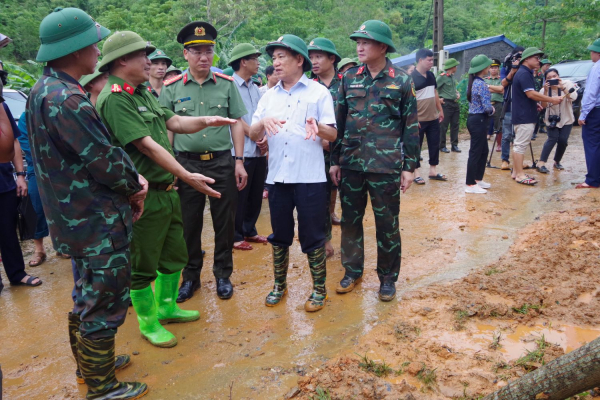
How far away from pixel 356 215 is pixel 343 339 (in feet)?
3.85

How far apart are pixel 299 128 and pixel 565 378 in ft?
7.73

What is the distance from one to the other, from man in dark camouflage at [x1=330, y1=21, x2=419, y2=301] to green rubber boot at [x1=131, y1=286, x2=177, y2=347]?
4.95 ft

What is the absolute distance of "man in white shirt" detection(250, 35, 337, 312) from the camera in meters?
3.47

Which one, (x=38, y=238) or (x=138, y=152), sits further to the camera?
(x=38, y=238)

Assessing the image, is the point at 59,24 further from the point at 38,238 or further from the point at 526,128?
the point at 526,128

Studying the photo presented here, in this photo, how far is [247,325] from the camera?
3518mm

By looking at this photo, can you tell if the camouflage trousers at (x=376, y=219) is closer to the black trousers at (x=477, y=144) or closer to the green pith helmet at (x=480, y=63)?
the black trousers at (x=477, y=144)

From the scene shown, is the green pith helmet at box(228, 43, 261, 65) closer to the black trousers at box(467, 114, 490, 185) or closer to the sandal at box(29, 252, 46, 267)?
the sandal at box(29, 252, 46, 267)

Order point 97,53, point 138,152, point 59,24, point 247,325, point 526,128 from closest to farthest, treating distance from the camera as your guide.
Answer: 1. point 59,24
2. point 97,53
3. point 138,152
4. point 247,325
5. point 526,128

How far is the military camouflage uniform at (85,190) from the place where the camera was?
2.36m

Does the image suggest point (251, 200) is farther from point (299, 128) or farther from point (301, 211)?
point (299, 128)

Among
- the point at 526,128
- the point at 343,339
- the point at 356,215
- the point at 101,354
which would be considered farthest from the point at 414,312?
the point at 526,128

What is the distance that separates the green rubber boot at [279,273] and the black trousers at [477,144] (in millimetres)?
4498

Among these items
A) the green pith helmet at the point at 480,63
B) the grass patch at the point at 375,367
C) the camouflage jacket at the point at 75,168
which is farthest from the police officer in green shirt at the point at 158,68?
the green pith helmet at the point at 480,63
